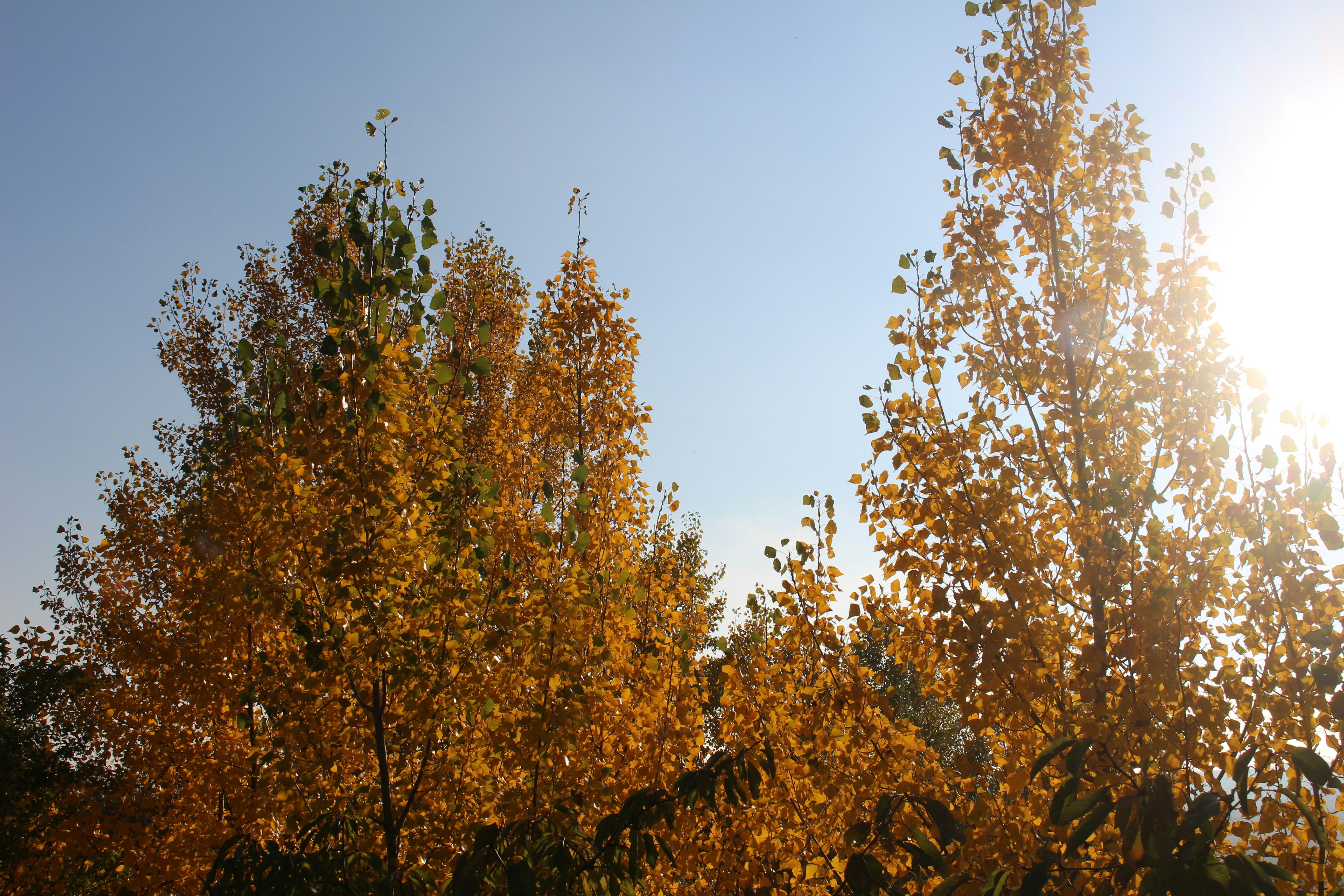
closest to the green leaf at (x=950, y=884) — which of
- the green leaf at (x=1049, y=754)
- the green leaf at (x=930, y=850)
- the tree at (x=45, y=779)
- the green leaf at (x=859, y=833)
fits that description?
the green leaf at (x=930, y=850)

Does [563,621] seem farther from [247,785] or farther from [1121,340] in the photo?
[247,785]

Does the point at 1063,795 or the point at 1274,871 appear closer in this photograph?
the point at 1274,871

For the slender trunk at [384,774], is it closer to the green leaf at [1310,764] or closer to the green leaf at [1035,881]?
the green leaf at [1035,881]

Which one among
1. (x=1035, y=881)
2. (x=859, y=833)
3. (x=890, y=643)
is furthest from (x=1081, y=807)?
(x=890, y=643)

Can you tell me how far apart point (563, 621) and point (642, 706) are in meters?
1.49

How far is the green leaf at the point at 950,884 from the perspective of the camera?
1.93 m

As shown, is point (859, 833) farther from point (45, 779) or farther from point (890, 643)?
point (45, 779)

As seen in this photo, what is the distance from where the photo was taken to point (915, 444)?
307cm

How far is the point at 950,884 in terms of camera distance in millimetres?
1993

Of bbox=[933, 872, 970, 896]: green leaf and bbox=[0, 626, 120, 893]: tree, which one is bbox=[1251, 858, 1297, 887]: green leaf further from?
bbox=[0, 626, 120, 893]: tree

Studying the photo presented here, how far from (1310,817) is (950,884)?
0.97m

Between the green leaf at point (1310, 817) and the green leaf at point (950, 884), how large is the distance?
0.78 m

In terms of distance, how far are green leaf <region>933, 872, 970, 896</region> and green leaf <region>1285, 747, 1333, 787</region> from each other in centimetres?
80

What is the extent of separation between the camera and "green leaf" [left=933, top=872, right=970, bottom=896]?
1.93 metres
